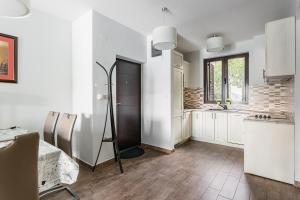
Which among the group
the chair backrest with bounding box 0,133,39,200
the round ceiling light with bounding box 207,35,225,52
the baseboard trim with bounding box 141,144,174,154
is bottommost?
the baseboard trim with bounding box 141,144,174,154

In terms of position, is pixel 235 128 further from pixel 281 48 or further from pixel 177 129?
pixel 281 48

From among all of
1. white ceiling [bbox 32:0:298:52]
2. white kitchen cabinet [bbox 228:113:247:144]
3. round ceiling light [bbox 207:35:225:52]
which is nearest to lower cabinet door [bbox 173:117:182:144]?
white kitchen cabinet [bbox 228:113:247:144]

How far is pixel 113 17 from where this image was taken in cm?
290

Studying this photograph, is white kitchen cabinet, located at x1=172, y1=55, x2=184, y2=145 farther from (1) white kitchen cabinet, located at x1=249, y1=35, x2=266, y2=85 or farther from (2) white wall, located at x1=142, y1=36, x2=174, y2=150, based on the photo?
(1) white kitchen cabinet, located at x1=249, y1=35, x2=266, y2=85

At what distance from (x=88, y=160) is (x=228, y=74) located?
3.94 metres

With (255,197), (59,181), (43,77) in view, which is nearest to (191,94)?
(255,197)

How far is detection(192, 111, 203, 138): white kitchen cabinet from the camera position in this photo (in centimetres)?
430

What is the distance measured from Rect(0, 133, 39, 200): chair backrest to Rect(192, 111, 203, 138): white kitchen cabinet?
385 centimetres

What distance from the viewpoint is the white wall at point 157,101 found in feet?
11.4

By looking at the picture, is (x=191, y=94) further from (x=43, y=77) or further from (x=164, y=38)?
(x=43, y=77)

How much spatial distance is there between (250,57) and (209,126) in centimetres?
195

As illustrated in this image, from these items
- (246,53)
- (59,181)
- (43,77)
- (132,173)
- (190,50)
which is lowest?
(132,173)

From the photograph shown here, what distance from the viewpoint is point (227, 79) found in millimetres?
4355

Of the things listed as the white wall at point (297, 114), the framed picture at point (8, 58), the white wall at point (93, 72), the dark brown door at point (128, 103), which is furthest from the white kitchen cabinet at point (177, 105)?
the framed picture at point (8, 58)
